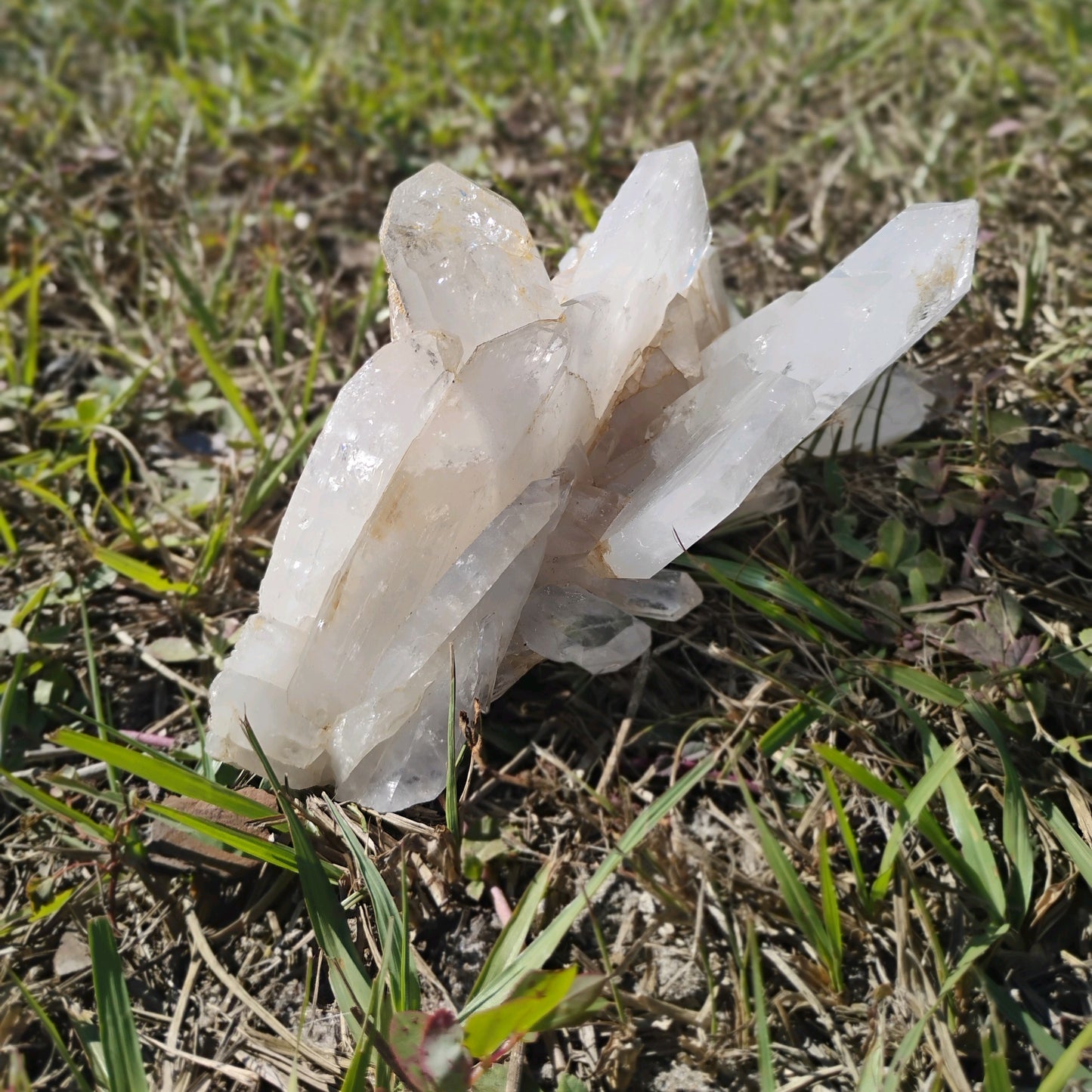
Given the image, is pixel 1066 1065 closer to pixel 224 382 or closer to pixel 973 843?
pixel 973 843

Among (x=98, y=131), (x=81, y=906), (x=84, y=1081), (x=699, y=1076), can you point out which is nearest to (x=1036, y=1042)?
(x=699, y=1076)

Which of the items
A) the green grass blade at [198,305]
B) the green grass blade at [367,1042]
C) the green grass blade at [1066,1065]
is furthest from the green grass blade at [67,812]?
the green grass blade at [1066,1065]

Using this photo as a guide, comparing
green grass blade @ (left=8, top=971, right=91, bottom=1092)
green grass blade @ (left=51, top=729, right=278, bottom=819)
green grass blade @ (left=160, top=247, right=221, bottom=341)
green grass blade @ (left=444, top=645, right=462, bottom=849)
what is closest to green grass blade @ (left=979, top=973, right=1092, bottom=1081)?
green grass blade @ (left=444, top=645, right=462, bottom=849)

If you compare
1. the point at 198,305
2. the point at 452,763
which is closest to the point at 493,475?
the point at 452,763

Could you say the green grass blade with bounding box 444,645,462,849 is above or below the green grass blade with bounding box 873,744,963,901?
above

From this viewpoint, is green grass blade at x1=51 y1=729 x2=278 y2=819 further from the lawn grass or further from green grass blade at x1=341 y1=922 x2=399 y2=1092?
green grass blade at x1=341 y1=922 x2=399 y2=1092

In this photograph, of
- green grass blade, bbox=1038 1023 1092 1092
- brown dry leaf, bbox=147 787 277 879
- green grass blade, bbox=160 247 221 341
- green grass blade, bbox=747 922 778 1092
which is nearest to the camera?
green grass blade, bbox=1038 1023 1092 1092

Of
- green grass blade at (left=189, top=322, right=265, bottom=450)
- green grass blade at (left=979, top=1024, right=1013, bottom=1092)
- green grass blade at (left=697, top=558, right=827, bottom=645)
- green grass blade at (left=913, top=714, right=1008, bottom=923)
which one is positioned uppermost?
green grass blade at (left=189, top=322, right=265, bottom=450)

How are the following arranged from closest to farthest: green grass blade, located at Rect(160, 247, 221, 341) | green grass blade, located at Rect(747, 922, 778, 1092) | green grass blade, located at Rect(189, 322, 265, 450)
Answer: green grass blade, located at Rect(747, 922, 778, 1092)
green grass blade, located at Rect(189, 322, 265, 450)
green grass blade, located at Rect(160, 247, 221, 341)
